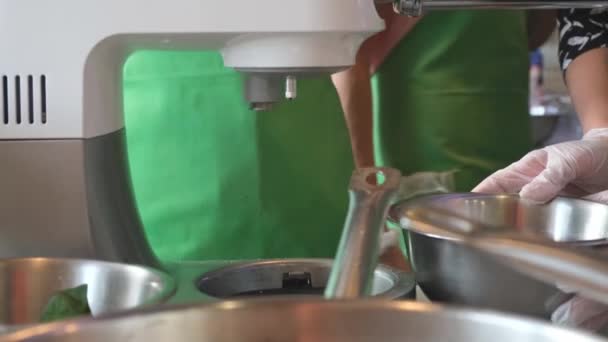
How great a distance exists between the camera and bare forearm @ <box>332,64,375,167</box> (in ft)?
3.40

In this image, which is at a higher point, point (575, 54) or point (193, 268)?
point (575, 54)

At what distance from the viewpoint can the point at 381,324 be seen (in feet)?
1.02

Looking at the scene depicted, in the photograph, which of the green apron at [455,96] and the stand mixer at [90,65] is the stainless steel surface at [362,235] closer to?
the stand mixer at [90,65]

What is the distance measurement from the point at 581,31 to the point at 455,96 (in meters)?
0.22

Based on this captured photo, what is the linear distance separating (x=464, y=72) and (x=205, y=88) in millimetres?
408

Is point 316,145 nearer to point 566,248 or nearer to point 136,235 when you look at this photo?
point 136,235

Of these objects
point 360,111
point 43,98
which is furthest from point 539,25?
point 43,98

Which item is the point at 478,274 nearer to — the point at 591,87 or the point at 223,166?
the point at 223,166

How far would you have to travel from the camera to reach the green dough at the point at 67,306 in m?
0.41

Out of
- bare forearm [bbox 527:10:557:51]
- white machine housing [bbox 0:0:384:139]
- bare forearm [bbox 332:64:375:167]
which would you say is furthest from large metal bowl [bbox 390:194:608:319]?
bare forearm [bbox 527:10:557:51]

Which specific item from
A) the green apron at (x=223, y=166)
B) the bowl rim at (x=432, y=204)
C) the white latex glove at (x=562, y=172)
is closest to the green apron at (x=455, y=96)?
the green apron at (x=223, y=166)

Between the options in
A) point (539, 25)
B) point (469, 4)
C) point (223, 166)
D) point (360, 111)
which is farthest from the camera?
point (539, 25)

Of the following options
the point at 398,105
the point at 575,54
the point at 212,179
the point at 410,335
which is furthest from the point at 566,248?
the point at 398,105

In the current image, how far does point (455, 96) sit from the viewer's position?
1.09m
